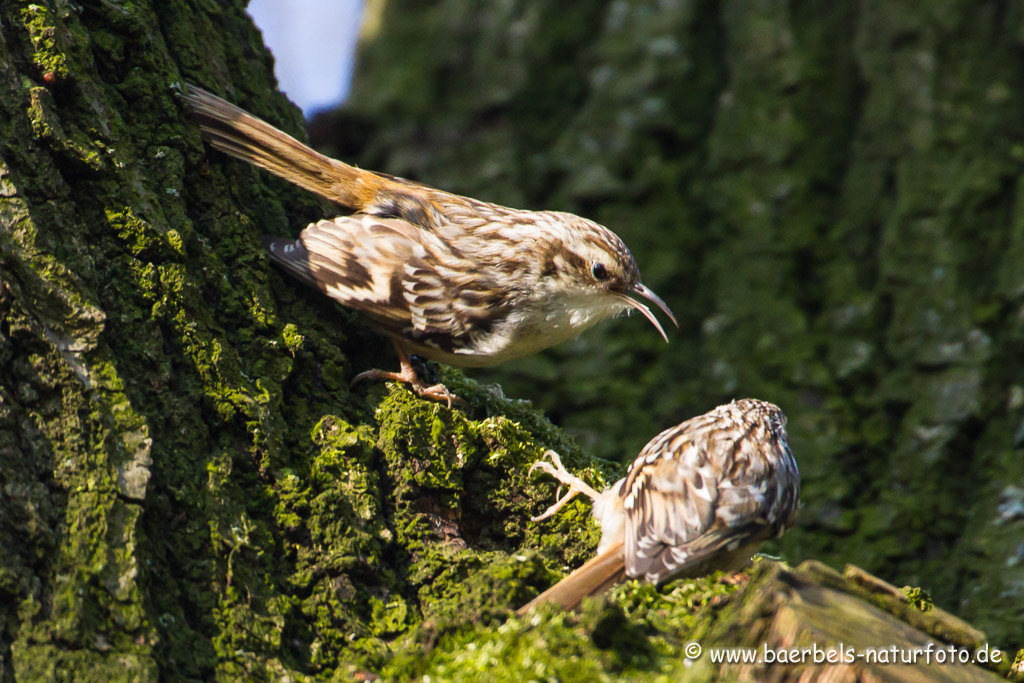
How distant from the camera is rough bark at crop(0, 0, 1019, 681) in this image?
1.68 meters

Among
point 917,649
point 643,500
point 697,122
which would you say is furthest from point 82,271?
point 697,122

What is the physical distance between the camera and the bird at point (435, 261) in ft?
8.61

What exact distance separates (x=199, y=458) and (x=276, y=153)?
108 centimetres

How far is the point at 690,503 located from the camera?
2449mm

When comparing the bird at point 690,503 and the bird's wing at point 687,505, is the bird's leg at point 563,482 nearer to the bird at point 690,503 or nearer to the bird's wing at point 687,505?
the bird at point 690,503

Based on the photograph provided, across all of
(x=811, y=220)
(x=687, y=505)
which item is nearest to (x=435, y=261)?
(x=687, y=505)

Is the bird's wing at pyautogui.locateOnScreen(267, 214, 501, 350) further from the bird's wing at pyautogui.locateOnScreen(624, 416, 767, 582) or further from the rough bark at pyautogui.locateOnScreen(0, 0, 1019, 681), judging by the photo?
the bird's wing at pyautogui.locateOnScreen(624, 416, 767, 582)

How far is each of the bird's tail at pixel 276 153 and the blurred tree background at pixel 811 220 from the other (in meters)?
1.66

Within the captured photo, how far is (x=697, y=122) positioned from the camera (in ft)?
14.7

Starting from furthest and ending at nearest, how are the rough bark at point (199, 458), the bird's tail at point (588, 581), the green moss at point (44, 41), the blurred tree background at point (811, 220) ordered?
the blurred tree background at point (811, 220), the green moss at point (44, 41), the bird's tail at point (588, 581), the rough bark at point (199, 458)

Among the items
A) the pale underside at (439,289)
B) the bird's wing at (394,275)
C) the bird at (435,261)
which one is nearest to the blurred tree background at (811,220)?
the bird at (435,261)

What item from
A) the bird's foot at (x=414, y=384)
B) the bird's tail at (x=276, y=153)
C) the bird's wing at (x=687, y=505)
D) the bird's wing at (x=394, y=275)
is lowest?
the bird's wing at (x=687, y=505)

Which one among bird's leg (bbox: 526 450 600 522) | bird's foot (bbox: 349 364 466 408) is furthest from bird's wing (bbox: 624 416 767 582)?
bird's foot (bbox: 349 364 466 408)

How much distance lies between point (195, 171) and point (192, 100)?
205mm
